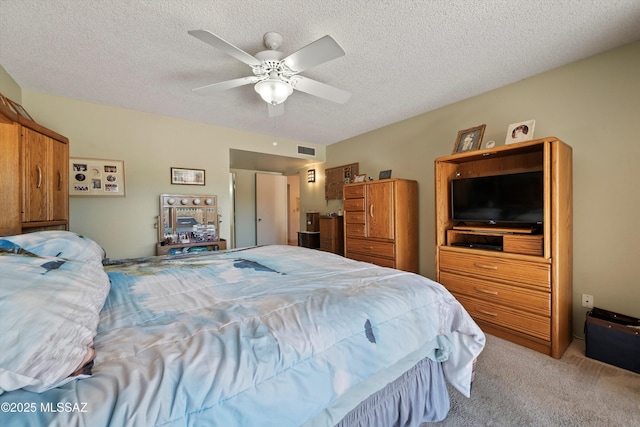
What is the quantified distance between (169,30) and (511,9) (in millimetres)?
2301

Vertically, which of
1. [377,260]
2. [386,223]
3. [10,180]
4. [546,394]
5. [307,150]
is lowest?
[546,394]

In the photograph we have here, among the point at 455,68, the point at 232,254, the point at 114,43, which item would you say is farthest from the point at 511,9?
the point at 114,43

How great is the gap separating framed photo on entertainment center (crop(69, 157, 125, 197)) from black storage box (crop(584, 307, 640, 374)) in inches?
194

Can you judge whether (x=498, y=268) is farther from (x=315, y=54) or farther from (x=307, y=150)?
(x=307, y=150)

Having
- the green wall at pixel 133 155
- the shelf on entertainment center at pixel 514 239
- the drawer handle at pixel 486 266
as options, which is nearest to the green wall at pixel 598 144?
the shelf on entertainment center at pixel 514 239

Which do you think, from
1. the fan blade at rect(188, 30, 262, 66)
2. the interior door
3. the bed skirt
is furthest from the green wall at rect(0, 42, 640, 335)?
the fan blade at rect(188, 30, 262, 66)

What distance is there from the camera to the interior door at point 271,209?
6.46 metres

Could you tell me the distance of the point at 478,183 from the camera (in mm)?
2584

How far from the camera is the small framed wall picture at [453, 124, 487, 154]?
103 inches

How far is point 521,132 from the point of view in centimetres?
232

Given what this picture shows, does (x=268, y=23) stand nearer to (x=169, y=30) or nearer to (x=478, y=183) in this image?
(x=169, y=30)

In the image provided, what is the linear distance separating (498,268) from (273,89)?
2.43 meters

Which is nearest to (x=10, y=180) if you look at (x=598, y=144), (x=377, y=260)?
(x=377, y=260)

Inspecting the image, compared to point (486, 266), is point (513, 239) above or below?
above
